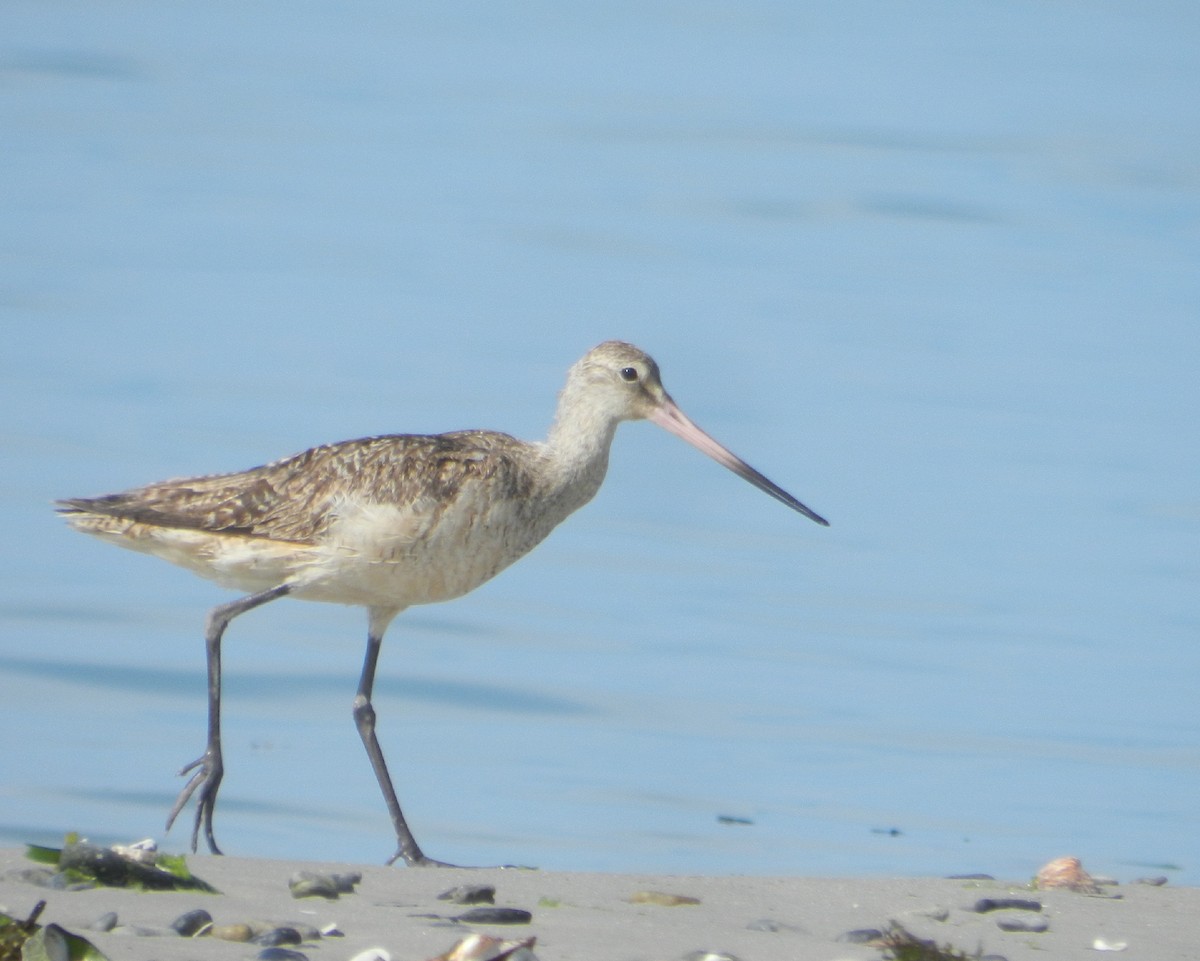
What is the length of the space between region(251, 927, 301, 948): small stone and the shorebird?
8.50ft

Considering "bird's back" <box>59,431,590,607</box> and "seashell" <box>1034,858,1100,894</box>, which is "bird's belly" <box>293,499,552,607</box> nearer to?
"bird's back" <box>59,431,590,607</box>

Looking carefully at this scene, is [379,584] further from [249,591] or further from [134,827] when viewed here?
[134,827]

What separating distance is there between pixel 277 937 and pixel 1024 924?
197 cm

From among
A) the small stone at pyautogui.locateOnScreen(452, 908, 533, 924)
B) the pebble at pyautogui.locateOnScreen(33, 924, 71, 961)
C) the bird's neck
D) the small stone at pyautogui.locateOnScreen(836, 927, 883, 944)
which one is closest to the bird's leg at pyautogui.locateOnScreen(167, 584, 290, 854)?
the bird's neck

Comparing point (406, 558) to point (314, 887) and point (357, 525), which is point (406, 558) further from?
point (314, 887)

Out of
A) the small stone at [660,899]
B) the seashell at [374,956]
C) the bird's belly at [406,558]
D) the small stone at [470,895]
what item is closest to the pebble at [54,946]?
the seashell at [374,956]

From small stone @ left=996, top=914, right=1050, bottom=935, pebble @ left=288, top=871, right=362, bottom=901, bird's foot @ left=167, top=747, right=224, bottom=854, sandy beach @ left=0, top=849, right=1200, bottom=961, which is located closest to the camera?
sandy beach @ left=0, top=849, right=1200, bottom=961

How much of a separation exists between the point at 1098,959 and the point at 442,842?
4.46 metres

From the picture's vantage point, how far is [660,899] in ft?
18.8

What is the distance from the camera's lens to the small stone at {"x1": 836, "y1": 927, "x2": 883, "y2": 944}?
5.34 m

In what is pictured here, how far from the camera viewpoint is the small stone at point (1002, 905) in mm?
5879

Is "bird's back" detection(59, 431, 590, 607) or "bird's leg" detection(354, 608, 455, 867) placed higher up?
"bird's back" detection(59, 431, 590, 607)

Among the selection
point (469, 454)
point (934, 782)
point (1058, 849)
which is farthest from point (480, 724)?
point (469, 454)

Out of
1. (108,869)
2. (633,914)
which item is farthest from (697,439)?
(108,869)
